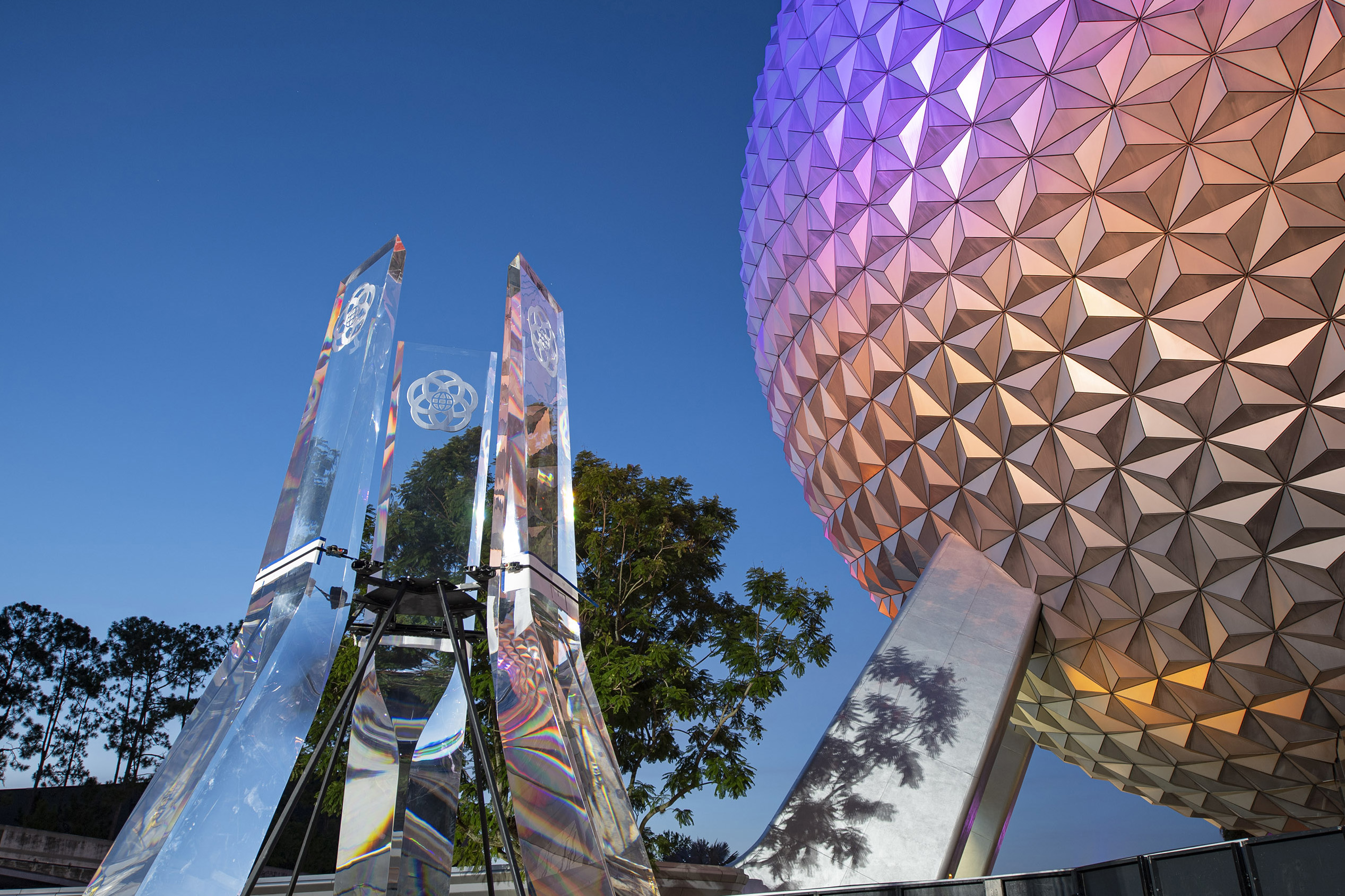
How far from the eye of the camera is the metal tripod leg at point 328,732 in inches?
146

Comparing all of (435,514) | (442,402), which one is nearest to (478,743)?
(435,514)

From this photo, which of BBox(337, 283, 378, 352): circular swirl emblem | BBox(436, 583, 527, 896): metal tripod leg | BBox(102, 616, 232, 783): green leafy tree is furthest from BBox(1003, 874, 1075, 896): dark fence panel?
BBox(102, 616, 232, 783): green leafy tree

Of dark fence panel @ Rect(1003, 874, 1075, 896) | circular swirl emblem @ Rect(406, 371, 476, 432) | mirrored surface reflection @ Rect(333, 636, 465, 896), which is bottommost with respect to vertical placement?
dark fence panel @ Rect(1003, 874, 1075, 896)

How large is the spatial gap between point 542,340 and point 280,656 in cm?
287

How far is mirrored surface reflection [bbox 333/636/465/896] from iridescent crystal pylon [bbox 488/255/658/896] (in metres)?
0.86

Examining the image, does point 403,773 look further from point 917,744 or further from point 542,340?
point 917,744

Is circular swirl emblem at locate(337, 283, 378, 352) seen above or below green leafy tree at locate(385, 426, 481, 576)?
above

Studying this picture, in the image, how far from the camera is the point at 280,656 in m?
4.43

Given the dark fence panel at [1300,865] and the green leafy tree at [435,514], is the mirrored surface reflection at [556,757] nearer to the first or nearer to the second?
the green leafy tree at [435,514]

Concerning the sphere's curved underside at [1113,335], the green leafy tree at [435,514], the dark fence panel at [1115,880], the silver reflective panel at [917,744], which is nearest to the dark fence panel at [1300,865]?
the dark fence panel at [1115,880]

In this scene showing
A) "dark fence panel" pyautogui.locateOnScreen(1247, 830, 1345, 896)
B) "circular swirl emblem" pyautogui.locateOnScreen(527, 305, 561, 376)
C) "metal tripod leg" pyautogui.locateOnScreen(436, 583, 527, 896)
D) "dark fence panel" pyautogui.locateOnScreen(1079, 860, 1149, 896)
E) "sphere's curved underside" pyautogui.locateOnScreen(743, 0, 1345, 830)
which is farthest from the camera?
"sphere's curved underside" pyautogui.locateOnScreen(743, 0, 1345, 830)

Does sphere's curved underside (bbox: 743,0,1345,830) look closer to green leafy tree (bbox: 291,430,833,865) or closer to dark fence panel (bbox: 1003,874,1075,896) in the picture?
green leafy tree (bbox: 291,430,833,865)

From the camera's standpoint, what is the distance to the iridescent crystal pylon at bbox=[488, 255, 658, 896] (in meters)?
4.26

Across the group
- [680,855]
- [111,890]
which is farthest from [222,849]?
[680,855]
